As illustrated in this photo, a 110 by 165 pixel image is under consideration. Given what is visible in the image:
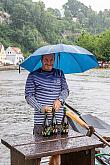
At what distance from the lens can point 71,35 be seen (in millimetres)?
175125

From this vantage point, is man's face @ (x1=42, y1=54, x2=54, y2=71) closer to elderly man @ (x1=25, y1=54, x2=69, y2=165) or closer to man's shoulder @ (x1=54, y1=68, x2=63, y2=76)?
elderly man @ (x1=25, y1=54, x2=69, y2=165)

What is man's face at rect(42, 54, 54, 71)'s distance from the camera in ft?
17.2

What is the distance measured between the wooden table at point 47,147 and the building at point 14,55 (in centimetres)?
12160

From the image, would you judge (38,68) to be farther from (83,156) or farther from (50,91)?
(83,156)

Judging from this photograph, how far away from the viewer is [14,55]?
128 metres

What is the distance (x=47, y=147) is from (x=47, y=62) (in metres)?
1.20

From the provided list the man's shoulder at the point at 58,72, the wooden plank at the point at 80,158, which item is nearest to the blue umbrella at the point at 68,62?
the man's shoulder at the point at 58,72

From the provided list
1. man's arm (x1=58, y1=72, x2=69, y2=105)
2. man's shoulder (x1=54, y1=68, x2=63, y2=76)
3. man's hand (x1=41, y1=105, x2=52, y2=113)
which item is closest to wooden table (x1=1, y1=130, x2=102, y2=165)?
man's hand (x1=41, y1=105, x2=52, y2=113)

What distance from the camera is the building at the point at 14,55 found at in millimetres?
127925

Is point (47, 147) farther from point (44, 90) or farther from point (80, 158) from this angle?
point (44, 90)

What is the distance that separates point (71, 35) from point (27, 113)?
16169cm

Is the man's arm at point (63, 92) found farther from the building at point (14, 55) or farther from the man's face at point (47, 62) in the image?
the building at point (14, 55)

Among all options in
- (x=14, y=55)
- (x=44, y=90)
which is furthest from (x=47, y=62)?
(x=14, y=55)

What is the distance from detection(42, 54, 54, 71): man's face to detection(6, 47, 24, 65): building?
12119 cm
